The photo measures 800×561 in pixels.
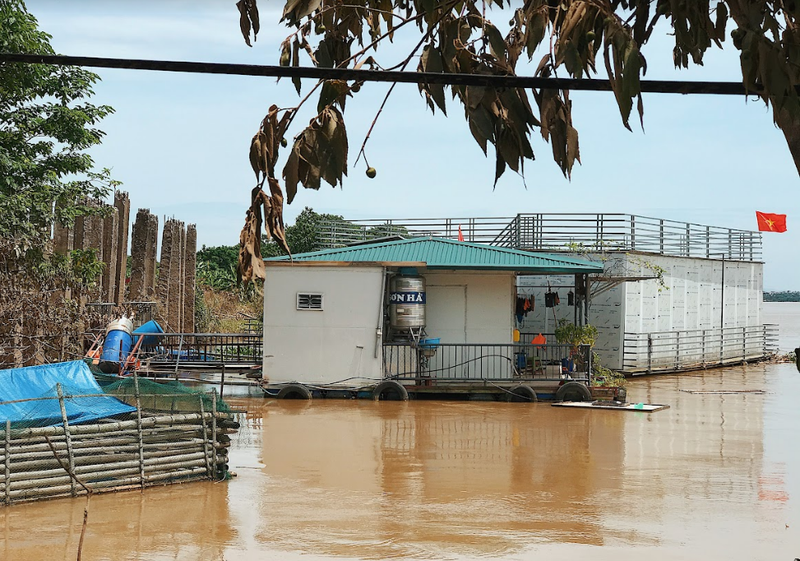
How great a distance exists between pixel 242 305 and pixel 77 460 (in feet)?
103

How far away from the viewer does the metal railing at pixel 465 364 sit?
22.3 metres

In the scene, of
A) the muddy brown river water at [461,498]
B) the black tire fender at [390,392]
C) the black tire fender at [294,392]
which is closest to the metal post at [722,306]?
the muddy brown river water at [461,498]

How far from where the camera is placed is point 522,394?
71.8 feet

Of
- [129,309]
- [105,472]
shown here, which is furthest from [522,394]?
[105,472]

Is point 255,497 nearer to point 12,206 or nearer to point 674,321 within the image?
point 12,206

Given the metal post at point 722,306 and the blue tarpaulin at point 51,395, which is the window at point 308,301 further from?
the metal post at point 722,306

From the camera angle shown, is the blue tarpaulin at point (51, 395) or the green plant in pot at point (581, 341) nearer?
the blue tarpaulin at point (51, 395)

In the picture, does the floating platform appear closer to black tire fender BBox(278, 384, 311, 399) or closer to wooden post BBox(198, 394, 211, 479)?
black tire fender BBox(278, 384, 311, 399)

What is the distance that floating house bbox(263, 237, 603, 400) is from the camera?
22.2 metres

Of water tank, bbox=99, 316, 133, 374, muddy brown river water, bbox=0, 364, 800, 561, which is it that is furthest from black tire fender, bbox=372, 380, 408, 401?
water tank, bbox=99, 316, 133, 374

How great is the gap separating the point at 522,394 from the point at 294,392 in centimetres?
533

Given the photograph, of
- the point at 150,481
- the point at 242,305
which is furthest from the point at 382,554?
the point at 242,305

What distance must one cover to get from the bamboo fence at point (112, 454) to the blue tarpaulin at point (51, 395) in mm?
211

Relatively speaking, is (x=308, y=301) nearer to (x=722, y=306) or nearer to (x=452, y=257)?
(x=452, y=257)
